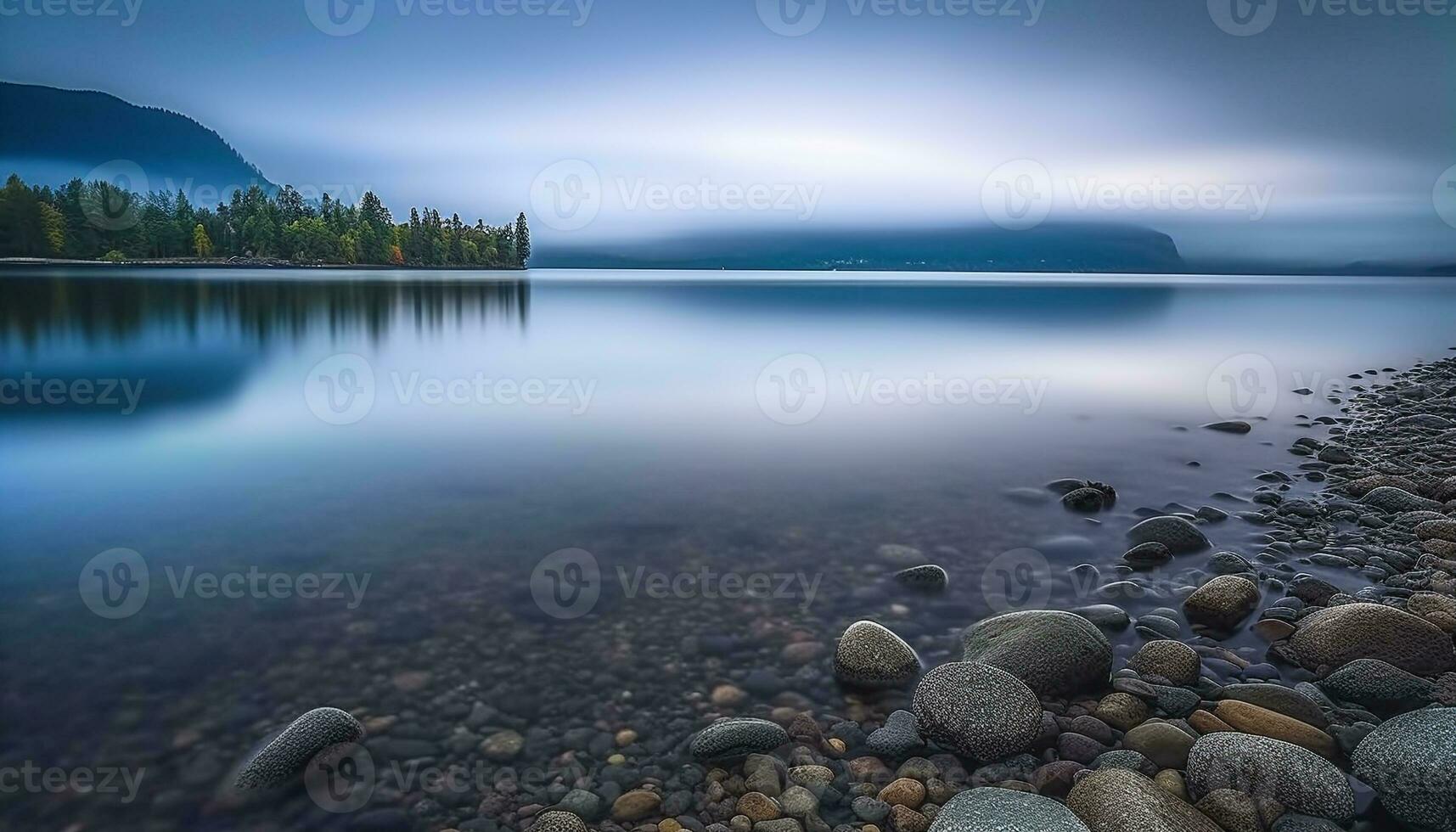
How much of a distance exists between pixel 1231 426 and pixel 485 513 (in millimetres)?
20488

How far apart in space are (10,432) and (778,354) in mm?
30991

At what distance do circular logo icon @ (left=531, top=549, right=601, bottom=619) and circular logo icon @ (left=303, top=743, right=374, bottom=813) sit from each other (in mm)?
2920

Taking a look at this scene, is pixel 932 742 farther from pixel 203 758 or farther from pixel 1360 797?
pixel 203 758

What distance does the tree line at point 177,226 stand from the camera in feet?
476

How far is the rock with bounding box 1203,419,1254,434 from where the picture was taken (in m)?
21.0

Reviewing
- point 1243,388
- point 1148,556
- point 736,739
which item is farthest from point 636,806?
point 1243,388

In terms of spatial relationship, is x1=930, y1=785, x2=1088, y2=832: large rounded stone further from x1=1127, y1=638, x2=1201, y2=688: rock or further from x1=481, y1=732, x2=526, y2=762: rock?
x1=481, y1=732, x2=526, y2=762: rock

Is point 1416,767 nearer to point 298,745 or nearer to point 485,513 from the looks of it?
point 298,745

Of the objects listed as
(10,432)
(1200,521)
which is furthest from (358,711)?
(10,432)

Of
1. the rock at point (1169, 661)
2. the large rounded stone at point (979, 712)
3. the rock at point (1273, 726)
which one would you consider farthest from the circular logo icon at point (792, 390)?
the rock at point (1273, 726)

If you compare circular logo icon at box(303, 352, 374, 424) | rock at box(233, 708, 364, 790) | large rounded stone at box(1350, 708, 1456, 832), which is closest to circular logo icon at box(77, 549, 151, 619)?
rock at box(233, 708, 364, 790)

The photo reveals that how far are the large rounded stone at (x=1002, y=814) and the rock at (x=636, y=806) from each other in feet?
6.79

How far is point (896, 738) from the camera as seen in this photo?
647cm

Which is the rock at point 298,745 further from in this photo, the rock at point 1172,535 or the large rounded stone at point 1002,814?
the rock at point 1172,535
